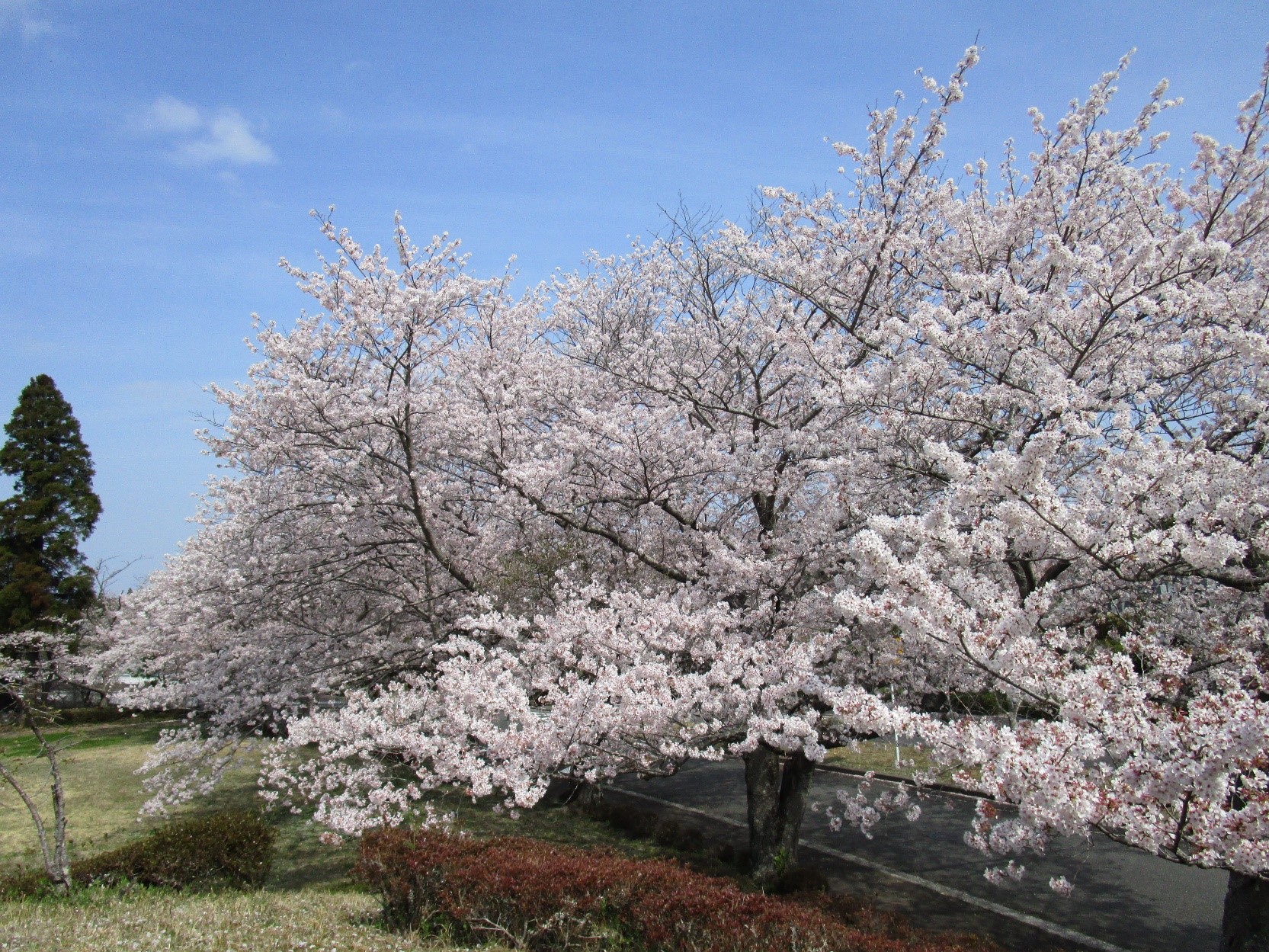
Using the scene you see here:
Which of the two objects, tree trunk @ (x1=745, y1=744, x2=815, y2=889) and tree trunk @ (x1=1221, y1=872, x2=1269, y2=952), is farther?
tree trunk @ (x1=745, y1=744, x2=815, y2=889)

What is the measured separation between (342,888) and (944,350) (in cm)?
889

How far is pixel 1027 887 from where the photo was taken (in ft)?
31.7

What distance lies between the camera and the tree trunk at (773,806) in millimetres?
9258

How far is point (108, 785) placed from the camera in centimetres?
1611

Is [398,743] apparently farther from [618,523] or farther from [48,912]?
[618,523]

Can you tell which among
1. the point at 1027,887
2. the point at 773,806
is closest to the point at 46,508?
the point at 773,806

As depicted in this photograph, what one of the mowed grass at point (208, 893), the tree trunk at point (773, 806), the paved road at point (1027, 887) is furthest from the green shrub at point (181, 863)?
the paved road at point (1027, 887)

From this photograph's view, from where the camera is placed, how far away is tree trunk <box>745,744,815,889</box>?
926 cm

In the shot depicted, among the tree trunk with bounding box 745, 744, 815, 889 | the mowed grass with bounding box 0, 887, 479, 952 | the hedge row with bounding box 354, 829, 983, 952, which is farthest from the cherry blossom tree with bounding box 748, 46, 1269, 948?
the mowed grass with bounding box 0, 887, 479, 952

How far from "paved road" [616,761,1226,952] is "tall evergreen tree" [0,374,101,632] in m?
26.1

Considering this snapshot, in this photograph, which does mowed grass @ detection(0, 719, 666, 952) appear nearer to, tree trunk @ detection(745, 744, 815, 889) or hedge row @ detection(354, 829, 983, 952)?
hedge row @ detection(354, 829, 983, 952)

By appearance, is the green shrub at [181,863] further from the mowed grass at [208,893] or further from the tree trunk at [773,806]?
the tree trunk at [773,806]

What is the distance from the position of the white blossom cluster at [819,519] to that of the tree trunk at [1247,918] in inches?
51.2

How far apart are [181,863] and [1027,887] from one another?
994 cm
